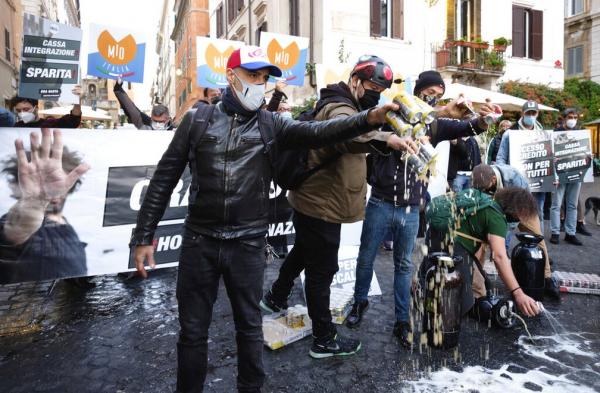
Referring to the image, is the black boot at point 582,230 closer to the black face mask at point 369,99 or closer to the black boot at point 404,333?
the black boot at point 404,333

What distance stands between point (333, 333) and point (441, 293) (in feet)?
2.86

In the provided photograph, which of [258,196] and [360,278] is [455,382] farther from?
[258,196]

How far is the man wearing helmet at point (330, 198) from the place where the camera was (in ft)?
9.97

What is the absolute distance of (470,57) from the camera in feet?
61.0

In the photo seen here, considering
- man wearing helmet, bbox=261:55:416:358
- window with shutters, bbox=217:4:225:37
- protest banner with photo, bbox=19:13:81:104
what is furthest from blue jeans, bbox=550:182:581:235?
window with shutters, bbox=217:4:225:37

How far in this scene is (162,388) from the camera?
294 cm

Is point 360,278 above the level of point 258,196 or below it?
below

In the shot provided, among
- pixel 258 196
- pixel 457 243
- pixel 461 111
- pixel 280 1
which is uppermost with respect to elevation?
pixel 280 1

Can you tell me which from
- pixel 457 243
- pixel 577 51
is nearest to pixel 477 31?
pixel 577 51

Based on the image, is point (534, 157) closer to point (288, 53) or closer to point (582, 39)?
point (288, 53)

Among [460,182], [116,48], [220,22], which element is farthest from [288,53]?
[220,22]

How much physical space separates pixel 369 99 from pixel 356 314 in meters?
1.87

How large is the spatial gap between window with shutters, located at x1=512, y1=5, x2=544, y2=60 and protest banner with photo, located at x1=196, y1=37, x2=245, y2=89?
Answer: 647 inches

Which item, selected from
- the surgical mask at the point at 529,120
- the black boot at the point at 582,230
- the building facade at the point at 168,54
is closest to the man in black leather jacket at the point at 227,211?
the surgical mask at the point at 529,120
